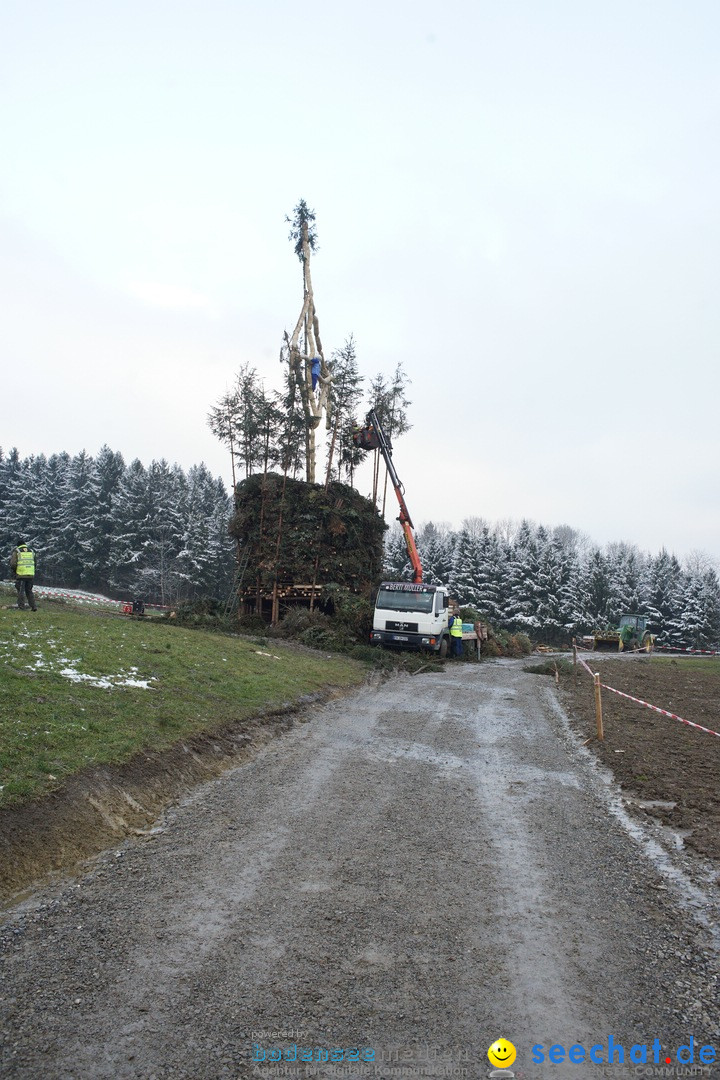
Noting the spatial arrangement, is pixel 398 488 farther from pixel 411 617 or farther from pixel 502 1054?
pixel 502 1054

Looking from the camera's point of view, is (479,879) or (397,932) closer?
(397,932)

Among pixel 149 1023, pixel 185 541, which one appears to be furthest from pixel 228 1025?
pixel 185 541

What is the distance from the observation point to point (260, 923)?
485 cm

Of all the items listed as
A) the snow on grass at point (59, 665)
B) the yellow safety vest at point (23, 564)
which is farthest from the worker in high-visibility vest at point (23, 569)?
the snow on grass at point (59, 665)

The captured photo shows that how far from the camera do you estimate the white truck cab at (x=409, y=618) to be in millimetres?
24922

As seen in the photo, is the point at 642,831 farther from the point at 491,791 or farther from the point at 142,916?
the point at 142,916

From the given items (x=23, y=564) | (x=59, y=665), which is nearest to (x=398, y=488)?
(x=23, y=564)

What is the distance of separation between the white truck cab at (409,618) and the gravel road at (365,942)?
16445 mm

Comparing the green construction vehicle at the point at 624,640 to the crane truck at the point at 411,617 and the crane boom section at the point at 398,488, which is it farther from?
the crane truck at the point at 411,617

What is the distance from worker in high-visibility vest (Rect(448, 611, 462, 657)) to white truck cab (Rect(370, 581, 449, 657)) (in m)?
1.45

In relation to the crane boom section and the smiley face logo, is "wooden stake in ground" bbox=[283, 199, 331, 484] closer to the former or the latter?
the crane boom section

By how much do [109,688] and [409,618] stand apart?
51.4ft

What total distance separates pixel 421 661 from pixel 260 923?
1936cm

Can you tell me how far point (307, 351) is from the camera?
36312 mm
